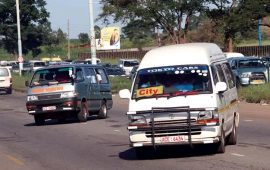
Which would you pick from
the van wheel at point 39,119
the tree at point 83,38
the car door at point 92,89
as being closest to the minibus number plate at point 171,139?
the car door at point 92,89

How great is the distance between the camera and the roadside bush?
29828mm

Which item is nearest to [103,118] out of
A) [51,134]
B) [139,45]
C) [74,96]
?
[74,96]

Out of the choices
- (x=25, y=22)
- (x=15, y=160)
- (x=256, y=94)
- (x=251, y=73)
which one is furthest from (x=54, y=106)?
(x=25, y=22)

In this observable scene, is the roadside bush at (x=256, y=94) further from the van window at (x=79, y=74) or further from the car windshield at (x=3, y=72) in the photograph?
the car windshield at (x=3, y=72)

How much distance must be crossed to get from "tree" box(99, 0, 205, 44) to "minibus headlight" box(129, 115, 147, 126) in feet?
120

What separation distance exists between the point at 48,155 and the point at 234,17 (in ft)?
102

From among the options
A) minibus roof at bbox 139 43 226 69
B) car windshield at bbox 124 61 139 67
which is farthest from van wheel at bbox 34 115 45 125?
car windshield at bbox 124 61 139 67

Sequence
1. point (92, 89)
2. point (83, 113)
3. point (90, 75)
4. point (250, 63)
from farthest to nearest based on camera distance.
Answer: point (250, 63) → point (90, 75) → point (92, 89) → point (83, 113)

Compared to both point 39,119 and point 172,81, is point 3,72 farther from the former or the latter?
point 172,81

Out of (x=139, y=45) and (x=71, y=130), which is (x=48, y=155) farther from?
(x=139, y=45)

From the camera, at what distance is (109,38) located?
220ft

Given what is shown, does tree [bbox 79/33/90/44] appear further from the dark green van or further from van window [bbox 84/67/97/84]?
the dark green van

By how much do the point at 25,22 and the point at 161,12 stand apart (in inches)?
1415

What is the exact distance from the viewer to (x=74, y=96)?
974 inches
